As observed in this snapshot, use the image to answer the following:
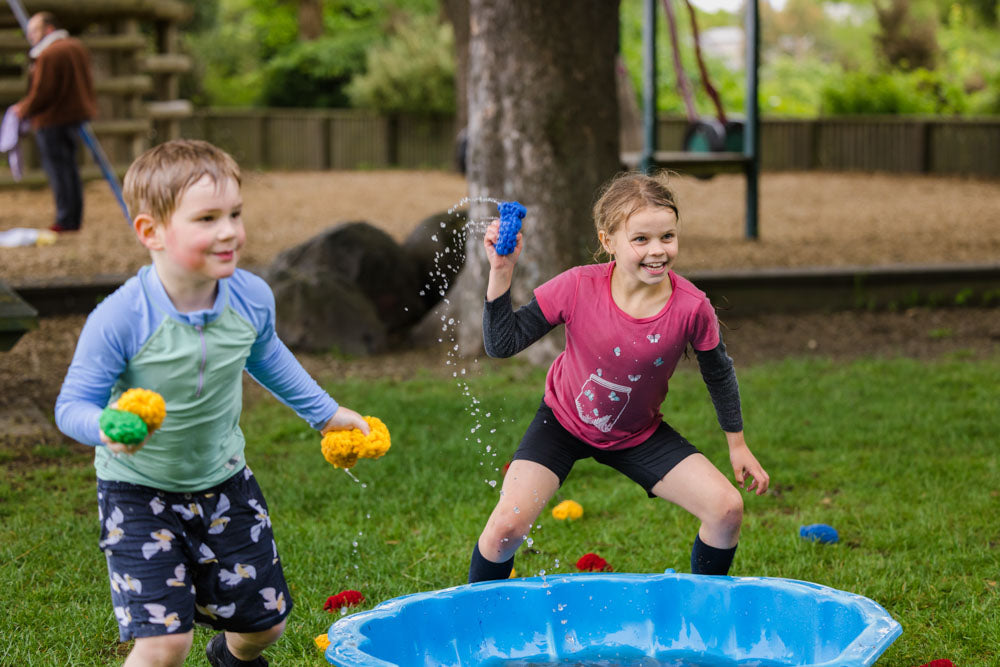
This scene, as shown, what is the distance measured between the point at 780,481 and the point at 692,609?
1.65m

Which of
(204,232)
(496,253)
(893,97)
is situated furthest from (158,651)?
(893,97)

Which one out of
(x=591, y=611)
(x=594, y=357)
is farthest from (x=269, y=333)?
(x=591, y=611)

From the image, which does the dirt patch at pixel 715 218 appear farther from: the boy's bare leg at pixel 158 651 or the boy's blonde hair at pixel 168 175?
the boy's bare leg at pixel 158 651

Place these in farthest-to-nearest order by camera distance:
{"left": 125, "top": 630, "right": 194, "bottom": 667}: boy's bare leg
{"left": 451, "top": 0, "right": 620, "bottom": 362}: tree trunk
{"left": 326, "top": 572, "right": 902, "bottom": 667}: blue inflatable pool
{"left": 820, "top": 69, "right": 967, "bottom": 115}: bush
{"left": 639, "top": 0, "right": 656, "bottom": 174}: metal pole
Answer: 1. {"left": 820, "top": 69, "right": 967, "bottom": 115}: bush
2. {"left": 639, "top": 0, "right": 656, "bottom": 174}: metal pole
3. {"left": 451, "top": 0, "right": 620, "bottom": 362}: tree trunk
4. {"left": 326, "top": 572, "right": 902, "bottom": 667}: blue inflatable pool
5. {"left": 125, "top": 630, "right": 194, "bottom": 667}: boy's bare leg

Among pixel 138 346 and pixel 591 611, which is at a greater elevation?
pixel 138 346

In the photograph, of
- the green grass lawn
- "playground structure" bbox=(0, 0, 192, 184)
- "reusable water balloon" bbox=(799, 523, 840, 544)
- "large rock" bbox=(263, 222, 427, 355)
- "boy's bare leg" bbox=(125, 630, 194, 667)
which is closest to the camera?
"boy's bare leg" bbox=(125, 630, 194, 667)

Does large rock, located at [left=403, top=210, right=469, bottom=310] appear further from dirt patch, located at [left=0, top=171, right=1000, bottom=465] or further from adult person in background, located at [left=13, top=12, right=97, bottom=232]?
adult person in background, located at [left=13, top=12, right=97, bottom=232]

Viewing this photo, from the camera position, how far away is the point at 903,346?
7.33m

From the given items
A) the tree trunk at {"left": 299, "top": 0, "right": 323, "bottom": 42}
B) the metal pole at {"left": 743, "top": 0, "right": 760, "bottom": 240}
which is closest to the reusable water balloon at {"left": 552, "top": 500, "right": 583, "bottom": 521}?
the metal pole at {"left": 743, "top": 0, "right": 760, "bottom": 240}

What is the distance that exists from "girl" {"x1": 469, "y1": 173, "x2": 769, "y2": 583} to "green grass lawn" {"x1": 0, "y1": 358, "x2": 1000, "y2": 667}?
0.63m

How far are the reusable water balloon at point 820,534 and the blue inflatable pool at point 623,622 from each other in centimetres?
98

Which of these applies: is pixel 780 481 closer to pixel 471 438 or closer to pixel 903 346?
pixel 471 438

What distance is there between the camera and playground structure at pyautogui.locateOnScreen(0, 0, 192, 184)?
11.9 metres

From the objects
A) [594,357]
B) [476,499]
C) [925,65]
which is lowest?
[476,499]
